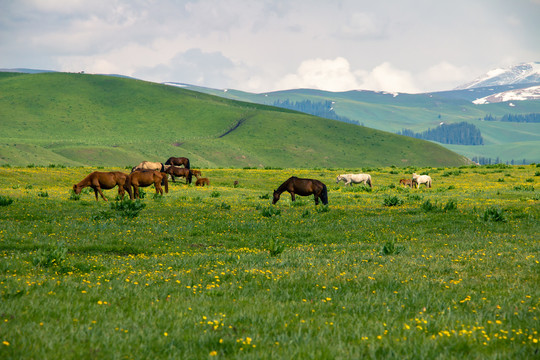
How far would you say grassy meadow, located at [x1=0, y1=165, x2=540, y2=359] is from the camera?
588cm

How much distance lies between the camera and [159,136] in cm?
16775

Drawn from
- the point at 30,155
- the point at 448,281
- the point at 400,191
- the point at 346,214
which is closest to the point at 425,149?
the point at 30,155

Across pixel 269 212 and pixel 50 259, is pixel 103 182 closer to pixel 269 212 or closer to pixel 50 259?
pixel 269 212

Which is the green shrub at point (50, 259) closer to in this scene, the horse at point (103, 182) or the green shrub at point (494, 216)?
the green shrub at point (494, 216)

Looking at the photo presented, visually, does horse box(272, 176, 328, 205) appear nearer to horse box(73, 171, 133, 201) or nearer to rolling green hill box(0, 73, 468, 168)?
horse box(73, 171, 133, 201)

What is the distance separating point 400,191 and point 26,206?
29.0m

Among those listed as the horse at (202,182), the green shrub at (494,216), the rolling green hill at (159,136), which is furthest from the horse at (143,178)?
the rolling green hill at (159,136)

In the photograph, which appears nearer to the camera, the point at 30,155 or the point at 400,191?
the point at 400,191

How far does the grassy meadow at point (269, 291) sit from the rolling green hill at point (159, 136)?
366ft

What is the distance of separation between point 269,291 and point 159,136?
165m

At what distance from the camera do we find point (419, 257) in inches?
476

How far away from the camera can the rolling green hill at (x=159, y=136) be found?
141750mm

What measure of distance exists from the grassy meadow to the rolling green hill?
111408mm

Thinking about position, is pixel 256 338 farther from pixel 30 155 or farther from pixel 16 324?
pixel 30 155
